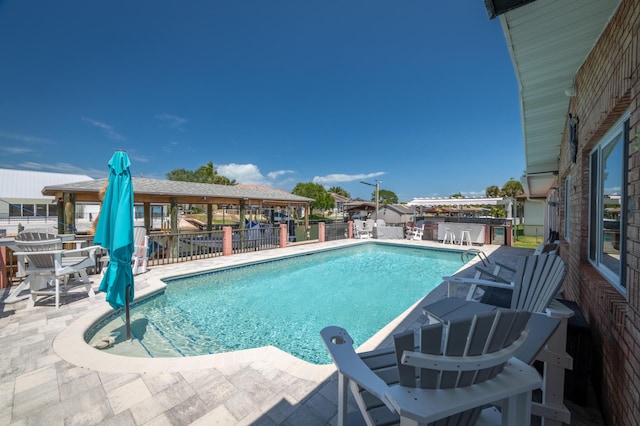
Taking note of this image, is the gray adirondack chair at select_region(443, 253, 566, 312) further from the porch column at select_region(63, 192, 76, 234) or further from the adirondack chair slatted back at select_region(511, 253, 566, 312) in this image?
the porch column at select_region(63, 192, 76, 234)

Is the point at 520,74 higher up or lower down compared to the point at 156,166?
lower down

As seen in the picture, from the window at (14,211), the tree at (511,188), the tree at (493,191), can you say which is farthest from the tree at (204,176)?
the tree at (493,191)

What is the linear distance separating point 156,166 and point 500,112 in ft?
191

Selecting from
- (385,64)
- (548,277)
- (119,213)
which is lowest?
(548,277)

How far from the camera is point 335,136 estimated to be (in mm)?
32594

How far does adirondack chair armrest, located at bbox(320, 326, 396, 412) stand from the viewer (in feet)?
3.99

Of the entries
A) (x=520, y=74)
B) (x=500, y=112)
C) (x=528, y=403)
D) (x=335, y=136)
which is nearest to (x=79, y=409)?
(x=528, y=403)

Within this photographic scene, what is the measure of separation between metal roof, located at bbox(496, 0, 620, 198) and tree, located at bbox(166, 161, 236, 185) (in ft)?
152

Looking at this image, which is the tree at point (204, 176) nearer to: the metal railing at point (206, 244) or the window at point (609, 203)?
the metal railing at point (206, 244)

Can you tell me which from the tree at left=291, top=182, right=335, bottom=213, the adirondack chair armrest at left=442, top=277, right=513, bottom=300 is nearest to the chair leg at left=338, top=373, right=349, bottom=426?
the adirondack chair armrest at left=442, top=277, right=513, bottom=300

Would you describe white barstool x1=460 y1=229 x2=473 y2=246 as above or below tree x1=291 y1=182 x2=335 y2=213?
below

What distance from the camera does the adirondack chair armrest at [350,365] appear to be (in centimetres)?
121

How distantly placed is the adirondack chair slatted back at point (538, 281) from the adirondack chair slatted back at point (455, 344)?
1601 millimetres

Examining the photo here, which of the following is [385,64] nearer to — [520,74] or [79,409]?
[520,74]
